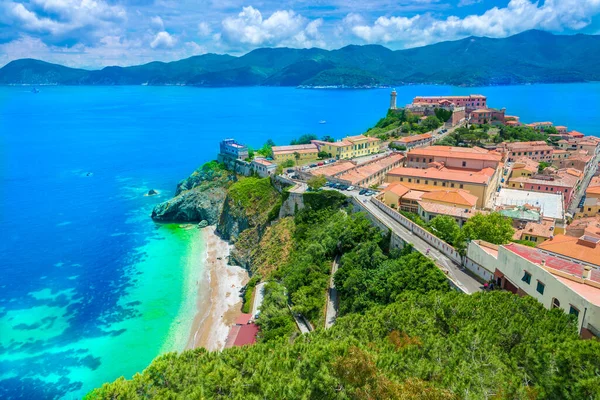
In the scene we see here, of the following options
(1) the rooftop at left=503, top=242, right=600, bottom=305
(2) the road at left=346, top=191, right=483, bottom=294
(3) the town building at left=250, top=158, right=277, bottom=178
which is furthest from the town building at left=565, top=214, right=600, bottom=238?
(3) the town building at left=250, top=158, right=277, bottom=178

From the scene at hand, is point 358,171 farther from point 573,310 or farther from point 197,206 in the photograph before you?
point 573,310

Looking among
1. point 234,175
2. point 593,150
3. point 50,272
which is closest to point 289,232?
point 234,175

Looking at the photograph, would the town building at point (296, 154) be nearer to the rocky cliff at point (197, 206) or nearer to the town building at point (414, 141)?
the rocky cliff at point (197, 206)

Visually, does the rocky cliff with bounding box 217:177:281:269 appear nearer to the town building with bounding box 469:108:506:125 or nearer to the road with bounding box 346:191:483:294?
the road with bounding box 346:191:483:294

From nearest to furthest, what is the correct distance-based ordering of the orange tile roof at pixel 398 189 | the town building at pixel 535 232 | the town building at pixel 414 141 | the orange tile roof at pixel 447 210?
the town building at pixel 535 232, the orange tile roof at pixel 447 210, the orange tile roof at pixel 398 189, the town building at pixel 414 141

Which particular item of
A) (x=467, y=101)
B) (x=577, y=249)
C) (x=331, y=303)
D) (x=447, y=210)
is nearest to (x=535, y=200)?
(x=447, y=210)

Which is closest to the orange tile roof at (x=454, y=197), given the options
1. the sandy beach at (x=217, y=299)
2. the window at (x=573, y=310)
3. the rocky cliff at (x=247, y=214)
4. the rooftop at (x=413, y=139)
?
the rocky cliff at (x=247, y=214)

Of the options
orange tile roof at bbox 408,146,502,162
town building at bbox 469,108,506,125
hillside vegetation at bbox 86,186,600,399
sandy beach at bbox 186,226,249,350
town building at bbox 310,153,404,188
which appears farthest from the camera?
town building at bbox 469,108,506,125
